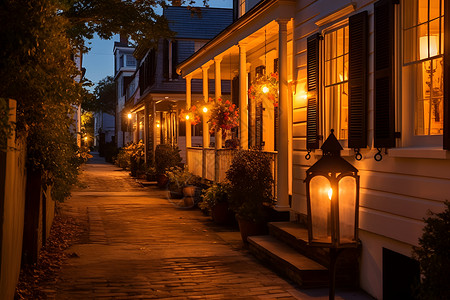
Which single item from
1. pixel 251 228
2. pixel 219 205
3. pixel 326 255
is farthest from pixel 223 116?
pixel 326 255

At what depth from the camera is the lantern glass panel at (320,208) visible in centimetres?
474

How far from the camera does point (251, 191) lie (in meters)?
9.64

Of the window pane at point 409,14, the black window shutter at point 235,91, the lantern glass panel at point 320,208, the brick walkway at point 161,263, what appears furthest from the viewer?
the black window shutter at point 235,91

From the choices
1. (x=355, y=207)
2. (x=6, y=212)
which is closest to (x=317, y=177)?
(x=355, y=207)

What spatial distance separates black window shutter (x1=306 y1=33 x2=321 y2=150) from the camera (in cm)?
807

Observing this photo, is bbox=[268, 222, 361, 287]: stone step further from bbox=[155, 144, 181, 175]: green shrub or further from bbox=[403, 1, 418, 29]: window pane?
bbox=[155, 144, 181, 175]: green shrub

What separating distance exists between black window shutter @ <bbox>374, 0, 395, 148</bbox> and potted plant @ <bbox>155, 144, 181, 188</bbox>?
49.4 ft

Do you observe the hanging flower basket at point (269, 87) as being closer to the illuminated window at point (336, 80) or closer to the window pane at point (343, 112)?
the illuminated window at point (336, 80)

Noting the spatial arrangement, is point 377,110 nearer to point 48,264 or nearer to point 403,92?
point 403,92

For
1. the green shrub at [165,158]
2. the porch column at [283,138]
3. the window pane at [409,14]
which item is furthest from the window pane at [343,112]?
the green shrub at [165,158]

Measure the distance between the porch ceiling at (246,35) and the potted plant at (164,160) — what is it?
4903mm

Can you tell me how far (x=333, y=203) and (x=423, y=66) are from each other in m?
2.18

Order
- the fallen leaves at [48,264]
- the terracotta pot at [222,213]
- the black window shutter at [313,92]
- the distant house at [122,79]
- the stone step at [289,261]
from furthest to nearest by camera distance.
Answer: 1. the distant house at [122,79]
2. the terracotta pot at [222,213]
3. the black window shutter at [313,92]
4. the stone step at [289,261]
5. the fallen leaves at [48,264]

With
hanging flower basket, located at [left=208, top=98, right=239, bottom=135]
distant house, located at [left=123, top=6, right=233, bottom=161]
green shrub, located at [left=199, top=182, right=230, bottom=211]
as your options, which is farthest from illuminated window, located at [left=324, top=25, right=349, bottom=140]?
distant house, located at [left=123, top=6, right=233, bottom=161]
